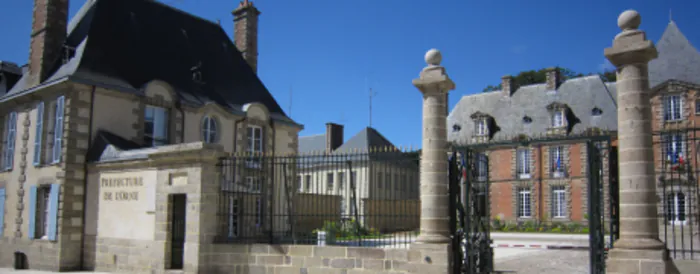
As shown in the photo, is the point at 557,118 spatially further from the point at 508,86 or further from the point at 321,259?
the point at 321,259

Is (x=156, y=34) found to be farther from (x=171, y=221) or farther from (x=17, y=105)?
(x=171, y=221)

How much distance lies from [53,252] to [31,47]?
5681 mm

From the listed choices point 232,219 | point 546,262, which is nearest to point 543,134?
point 546,262

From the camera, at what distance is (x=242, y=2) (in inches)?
829

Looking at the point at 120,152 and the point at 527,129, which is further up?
the point at 527,129

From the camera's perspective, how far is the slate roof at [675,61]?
25422 millimetres

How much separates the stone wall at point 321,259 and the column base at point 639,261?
2.21m

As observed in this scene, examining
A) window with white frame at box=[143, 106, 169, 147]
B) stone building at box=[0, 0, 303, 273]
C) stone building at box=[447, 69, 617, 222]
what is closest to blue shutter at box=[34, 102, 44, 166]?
stone building at box=[0, 0, 303, 273]

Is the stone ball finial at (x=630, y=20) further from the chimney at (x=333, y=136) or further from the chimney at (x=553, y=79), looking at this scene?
the chimney at (x=333, y=136)

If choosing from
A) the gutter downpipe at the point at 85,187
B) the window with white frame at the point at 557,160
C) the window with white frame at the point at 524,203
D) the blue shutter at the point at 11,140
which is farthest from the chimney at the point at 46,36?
the window with white frame at the point at 557,160

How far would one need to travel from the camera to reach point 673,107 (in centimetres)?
2555

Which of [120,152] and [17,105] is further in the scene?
[17,105]

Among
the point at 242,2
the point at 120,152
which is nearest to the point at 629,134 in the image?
the point at 120,152

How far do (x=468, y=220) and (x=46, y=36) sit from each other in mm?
12030
